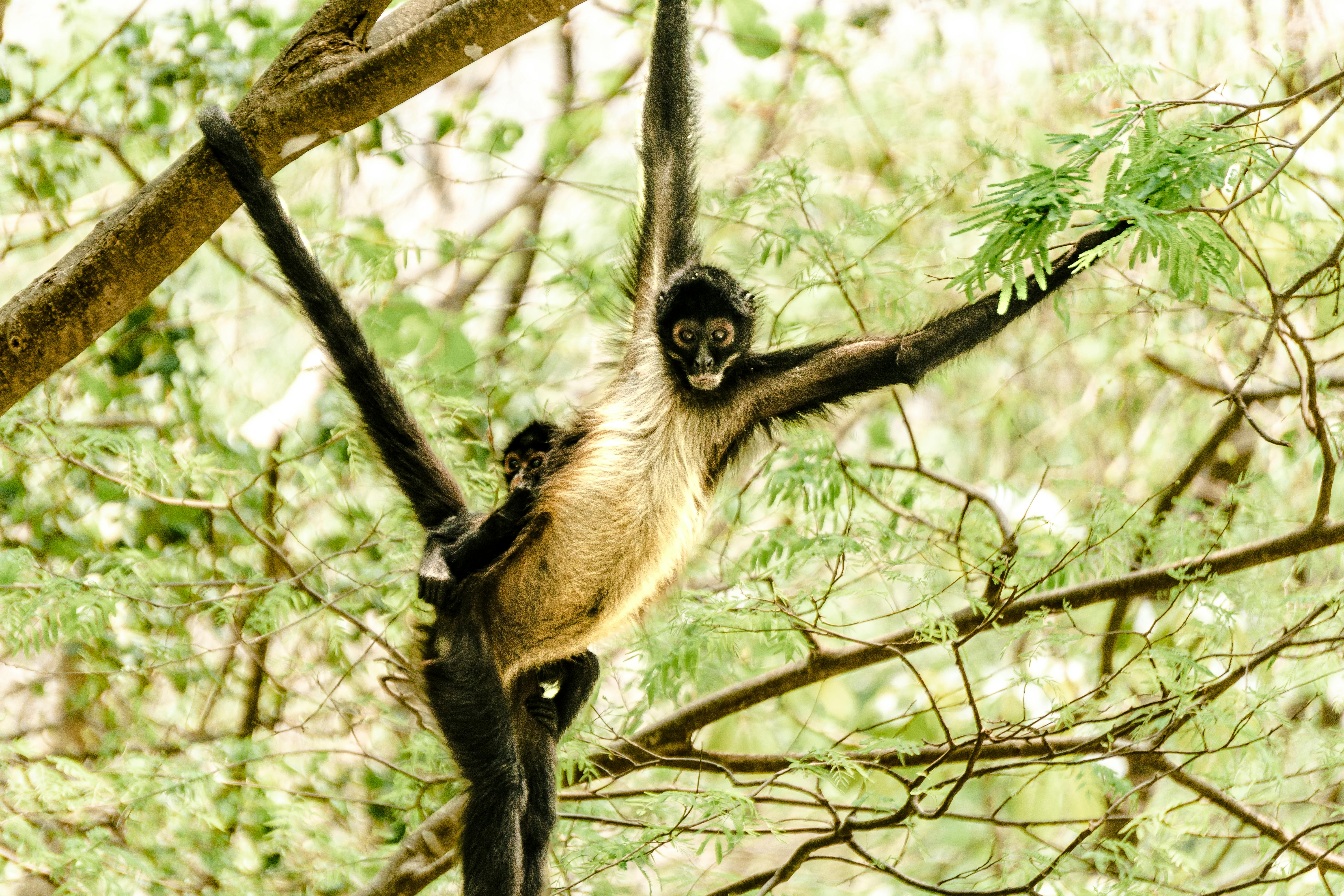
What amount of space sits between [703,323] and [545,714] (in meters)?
1.66

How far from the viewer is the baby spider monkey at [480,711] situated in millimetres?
3682

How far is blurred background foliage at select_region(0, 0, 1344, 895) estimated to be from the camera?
388 centimetres

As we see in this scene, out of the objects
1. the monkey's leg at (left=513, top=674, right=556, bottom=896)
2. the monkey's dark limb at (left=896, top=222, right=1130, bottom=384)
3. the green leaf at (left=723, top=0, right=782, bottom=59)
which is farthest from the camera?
the green leaf at (left=723, top=0, right=782, bottom=59)

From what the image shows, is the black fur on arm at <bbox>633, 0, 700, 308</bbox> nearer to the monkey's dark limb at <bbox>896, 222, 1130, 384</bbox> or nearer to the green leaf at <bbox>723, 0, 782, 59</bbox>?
the monkey's dark limb at <bbox>896, 222, 1130, 384</bbox>

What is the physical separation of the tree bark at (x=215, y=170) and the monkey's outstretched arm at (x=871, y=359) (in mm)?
1627

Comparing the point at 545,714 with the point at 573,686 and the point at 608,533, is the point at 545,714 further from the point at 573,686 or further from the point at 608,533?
the point at 608,533

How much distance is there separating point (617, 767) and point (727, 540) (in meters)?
1.21

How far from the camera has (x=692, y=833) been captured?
13.4 feet

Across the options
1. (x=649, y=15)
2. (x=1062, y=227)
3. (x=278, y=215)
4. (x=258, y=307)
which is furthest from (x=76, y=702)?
(x=1062, y=227)

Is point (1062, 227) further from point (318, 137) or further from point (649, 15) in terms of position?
point (649, 15)

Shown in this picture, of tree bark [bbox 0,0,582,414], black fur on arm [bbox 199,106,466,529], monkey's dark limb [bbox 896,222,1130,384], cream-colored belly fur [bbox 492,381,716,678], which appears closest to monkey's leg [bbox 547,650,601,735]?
cream-colored belly fur [bbox 492,381,716,678]

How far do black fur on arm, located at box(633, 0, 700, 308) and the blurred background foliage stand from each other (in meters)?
0.30

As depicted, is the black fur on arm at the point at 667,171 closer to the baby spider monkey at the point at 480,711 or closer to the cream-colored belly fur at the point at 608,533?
the cream-colored belly fur at the point at 608,533

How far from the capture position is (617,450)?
14.4 ft
